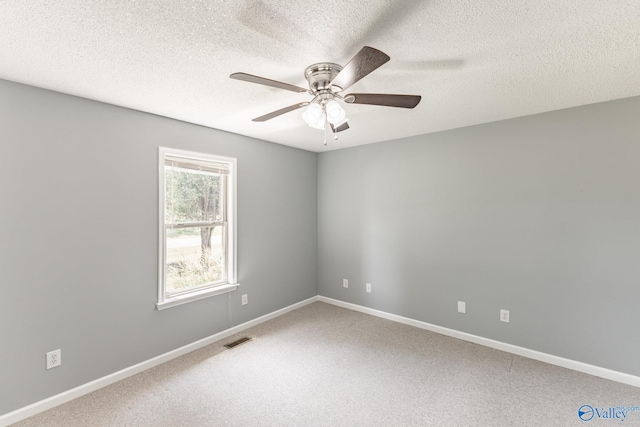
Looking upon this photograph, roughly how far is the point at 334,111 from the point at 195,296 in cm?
240

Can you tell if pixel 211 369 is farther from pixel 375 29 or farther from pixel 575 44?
pixel 575 44

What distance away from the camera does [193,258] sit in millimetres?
3221

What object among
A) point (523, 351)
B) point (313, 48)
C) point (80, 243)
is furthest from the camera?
point (523, 351)

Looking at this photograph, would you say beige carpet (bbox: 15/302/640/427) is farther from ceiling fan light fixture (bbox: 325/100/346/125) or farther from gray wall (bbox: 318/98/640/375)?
ceiling fan light fixture (bbox: 325/100/346/125)

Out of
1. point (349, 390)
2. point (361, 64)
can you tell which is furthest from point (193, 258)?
point (361, 64)

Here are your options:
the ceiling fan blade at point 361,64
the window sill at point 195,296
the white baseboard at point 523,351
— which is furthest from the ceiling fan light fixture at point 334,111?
the white baseboard at point 523,351

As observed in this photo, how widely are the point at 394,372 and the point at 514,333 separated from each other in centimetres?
137

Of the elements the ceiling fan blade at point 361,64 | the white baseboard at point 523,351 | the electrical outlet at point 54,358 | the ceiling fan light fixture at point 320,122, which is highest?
the ceiling fan blade at point 361,64

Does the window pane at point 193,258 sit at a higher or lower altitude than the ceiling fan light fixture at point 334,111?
lower

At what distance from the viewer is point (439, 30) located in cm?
151

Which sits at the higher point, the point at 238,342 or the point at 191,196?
the point at 191,196

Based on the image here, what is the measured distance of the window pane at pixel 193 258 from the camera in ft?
9.89

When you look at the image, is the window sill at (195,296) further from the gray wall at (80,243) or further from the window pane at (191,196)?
the window pane at (191,196)

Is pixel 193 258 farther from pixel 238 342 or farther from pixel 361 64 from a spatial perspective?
pixel 361 64
